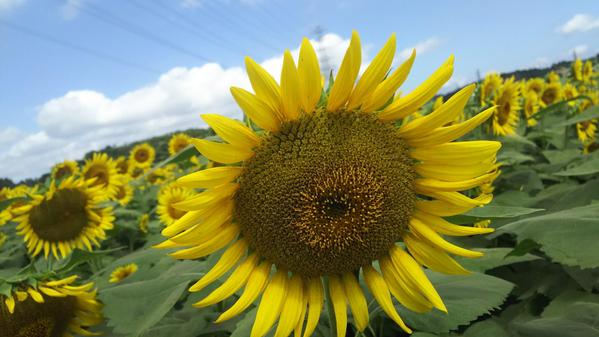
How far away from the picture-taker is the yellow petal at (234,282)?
160 cm

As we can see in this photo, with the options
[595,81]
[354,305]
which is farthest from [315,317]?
[595,81]

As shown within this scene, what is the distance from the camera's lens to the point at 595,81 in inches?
376

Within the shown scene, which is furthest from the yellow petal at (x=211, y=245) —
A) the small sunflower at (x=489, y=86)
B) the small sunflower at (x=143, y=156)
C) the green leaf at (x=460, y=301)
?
the small sunflower at (x=143, y=156)

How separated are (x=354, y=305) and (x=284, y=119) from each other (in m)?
0.73

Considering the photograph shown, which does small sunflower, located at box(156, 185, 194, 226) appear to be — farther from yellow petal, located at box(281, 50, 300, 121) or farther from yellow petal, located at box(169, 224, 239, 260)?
yellow petal, located at box(281, 50, 300, 121)

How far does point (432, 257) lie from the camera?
1.67 m

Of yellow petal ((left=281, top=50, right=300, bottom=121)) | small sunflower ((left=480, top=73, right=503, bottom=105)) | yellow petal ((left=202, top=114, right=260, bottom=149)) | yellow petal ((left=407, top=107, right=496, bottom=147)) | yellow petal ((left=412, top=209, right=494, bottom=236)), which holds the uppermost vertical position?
small sunflower ((left=480, top=73, right=503, bottom=105))

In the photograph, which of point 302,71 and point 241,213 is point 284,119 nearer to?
point 302,71

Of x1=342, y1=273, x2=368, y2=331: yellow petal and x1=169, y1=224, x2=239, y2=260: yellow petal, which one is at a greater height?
x1=169, y1=224, x2=239, y2=260: yellow petal

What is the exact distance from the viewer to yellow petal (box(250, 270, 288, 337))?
160cm

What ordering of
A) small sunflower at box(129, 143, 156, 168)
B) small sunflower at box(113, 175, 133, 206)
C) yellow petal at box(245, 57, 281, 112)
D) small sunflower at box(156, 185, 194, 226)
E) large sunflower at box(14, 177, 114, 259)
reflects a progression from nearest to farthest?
yellow petal at box(245, 57, 281, 112) → large sunflower at box(14, 177, 114, 259) → small sunflower at box(156, 185, 194, 226) → small sunflower at box(113, 175, 133, 206) → small sunflower at box(129, 143, 156, 168)

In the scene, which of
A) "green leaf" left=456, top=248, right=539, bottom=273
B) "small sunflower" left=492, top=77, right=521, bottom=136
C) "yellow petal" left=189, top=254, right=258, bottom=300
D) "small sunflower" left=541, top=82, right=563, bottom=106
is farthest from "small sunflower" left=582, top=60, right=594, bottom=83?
"yellow petal" left=189, top=254, right=258, bottom=300

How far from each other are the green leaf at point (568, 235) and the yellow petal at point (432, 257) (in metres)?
0.44

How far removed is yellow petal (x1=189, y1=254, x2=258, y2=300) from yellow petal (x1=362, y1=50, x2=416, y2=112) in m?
0.69
